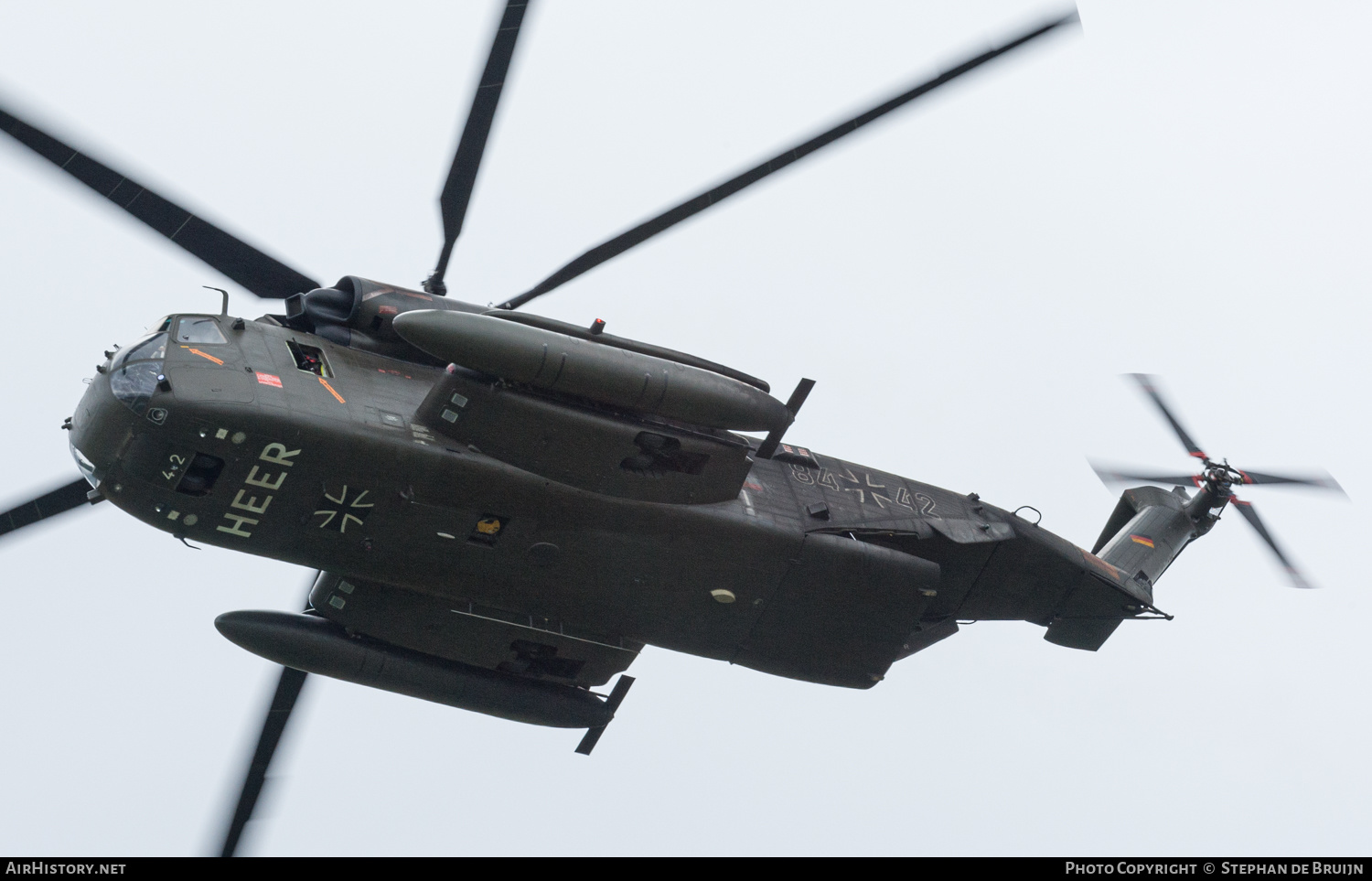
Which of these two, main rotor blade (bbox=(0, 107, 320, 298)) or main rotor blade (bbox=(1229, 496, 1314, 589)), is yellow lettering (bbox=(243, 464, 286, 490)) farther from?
main rotor blade (bbox=(1229, 496, 1314, 589))

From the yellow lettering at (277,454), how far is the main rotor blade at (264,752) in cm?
520

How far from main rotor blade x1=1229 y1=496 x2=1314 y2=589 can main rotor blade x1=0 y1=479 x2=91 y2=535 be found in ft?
58.8

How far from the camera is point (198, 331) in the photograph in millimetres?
16188

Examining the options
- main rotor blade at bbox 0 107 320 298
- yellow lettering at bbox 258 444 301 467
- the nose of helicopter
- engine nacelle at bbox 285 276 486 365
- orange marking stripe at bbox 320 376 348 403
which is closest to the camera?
main rotor blade at bbox 0 107 320 298

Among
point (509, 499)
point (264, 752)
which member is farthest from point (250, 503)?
point (264, 752)

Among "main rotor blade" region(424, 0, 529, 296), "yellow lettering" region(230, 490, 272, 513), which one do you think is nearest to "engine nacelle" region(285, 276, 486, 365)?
"main rotor blade" region(424, 0, 529, 296)

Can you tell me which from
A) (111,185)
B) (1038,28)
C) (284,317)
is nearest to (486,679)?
(284,317)

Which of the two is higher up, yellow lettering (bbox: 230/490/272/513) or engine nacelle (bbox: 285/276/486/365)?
engine nacelle (bbox: 285/276/486/365)

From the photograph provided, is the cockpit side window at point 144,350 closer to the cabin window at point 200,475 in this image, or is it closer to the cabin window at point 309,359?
the cabin window at point 200,475

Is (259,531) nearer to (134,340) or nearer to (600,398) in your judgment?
(134,340)

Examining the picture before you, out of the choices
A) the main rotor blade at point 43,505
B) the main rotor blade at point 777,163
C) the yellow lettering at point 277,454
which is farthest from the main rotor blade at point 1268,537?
the main rotor blade at point 43,505

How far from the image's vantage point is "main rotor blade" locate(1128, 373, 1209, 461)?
80.7 feet

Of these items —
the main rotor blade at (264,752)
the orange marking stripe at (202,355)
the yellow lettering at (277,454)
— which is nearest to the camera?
the yellow lettering at (277,454)

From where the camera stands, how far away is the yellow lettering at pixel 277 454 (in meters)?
15.7
